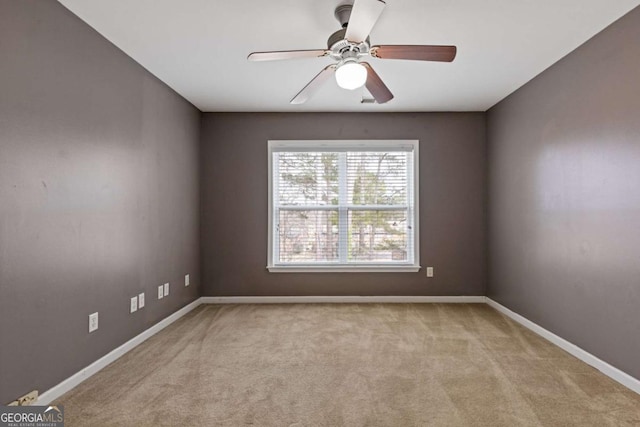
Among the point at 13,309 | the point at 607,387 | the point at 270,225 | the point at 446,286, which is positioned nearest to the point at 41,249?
the point at 13,309

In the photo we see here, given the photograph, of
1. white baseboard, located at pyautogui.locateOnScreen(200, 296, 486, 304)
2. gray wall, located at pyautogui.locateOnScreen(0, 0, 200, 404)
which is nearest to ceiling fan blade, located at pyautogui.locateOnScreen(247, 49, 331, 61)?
gray wall, located at pyautogui.locateOnScreen(0, 0, 200, 404)

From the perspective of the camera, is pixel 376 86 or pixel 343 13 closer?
pixel 343 13

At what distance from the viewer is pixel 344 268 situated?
4977 mm

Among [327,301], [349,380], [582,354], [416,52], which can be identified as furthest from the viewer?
[327,301]

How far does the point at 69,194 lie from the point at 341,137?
3.25m

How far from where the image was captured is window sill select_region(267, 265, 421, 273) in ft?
16.3

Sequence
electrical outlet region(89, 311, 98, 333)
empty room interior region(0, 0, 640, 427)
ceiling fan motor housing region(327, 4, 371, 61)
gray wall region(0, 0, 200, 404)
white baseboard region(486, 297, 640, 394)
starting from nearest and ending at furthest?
1. gray wall region(0, 0, 200, 404)
2. empty room interior region(0, 0, 640, 427)
3. ceiling fan motor housing region(327, 4, 371, 61)
4. white baseboard region(486, 297, 640, 394)
5. electrical outlet region(89, 311, 98, 333)

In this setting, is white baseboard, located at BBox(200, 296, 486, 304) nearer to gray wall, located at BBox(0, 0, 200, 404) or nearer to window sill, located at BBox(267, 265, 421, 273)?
window sill, located at BBox(267, 265, 421, 273)

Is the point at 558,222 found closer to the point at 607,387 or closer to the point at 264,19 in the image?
the point at 607,387

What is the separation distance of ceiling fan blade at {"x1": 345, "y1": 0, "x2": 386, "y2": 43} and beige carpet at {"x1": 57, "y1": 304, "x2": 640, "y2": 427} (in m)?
2.19

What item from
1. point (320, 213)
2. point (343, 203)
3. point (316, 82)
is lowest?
point (320, 213)

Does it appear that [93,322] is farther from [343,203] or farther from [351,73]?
[343,203]

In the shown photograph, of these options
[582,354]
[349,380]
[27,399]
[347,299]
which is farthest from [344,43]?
[347,299]
